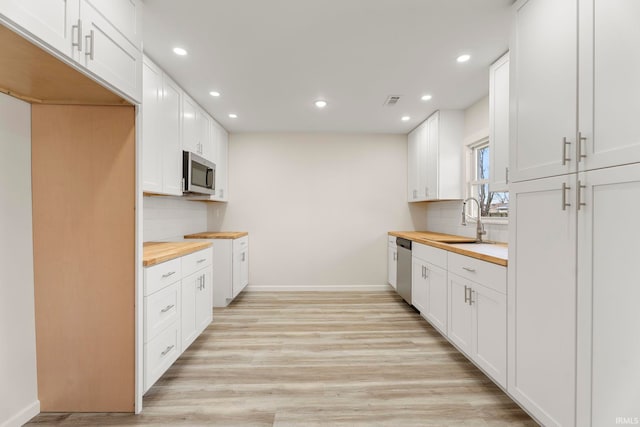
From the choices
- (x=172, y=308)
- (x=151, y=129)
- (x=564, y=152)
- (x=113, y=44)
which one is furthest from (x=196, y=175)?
(x=564, y=152)

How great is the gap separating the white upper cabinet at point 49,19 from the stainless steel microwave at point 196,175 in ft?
5.31

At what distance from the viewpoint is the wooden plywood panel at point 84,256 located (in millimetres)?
1662

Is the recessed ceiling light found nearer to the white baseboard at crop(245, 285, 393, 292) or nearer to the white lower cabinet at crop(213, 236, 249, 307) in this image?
the white lower cabinet at crop(213, 236, 249, 307)

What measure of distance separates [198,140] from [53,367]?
2.34m

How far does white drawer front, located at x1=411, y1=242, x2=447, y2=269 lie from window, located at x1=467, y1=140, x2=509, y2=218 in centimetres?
79

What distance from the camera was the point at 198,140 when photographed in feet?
10.7

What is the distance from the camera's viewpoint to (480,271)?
6.55 ft

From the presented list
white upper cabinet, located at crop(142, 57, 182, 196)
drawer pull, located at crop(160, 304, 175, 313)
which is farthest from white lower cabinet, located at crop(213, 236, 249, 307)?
drawer pull, located at crop(160, 304, 175, 313)

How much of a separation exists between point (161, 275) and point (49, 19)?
1394 mm

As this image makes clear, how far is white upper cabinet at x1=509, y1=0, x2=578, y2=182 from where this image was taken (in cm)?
131

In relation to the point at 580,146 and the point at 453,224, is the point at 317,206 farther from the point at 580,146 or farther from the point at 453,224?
the point at 580,146

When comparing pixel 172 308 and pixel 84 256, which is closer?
pixel 84 256

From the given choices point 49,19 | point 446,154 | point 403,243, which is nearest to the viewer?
point 49,19

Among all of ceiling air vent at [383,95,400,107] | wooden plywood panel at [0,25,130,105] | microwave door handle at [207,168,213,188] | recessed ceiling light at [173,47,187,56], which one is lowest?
microwave door handle at [207,168,213,188]
